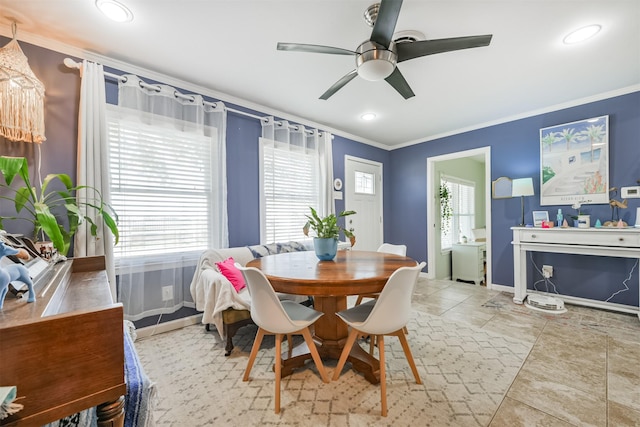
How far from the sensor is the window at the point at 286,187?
3.26 meters

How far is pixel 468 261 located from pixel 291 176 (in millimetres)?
3486

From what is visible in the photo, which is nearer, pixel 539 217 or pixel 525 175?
pixel 539 217

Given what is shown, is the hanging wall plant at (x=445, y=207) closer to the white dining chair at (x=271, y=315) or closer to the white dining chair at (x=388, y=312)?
the white dining chair at (x=388, y=312)

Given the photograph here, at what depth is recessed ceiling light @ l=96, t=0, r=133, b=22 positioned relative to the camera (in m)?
1.66

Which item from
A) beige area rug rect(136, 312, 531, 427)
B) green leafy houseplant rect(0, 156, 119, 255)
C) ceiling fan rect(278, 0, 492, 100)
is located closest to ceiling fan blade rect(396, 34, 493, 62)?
ceiling fan rect(278, 0, 492, 100)

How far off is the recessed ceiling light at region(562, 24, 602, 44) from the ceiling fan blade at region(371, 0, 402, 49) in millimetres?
1563

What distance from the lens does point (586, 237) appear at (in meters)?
2.80

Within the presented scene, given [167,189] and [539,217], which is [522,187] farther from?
[167,189]

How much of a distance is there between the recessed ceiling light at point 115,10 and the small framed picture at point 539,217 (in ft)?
15.0

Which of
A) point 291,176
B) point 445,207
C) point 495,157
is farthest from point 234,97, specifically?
point 445,207

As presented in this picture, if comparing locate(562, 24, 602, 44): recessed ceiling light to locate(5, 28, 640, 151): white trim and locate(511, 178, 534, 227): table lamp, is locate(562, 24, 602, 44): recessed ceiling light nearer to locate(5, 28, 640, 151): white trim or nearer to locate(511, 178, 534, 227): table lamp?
locate(5, 28, 640, 151): white trim

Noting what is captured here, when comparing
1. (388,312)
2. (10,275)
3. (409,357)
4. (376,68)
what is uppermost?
(376,68)

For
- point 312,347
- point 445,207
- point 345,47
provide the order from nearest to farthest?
1. point 312,347
2. point 345,47
3. point 445,207

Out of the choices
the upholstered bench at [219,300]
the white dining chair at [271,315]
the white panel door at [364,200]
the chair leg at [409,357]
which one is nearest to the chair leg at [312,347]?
the white dining chair at [271,315]
